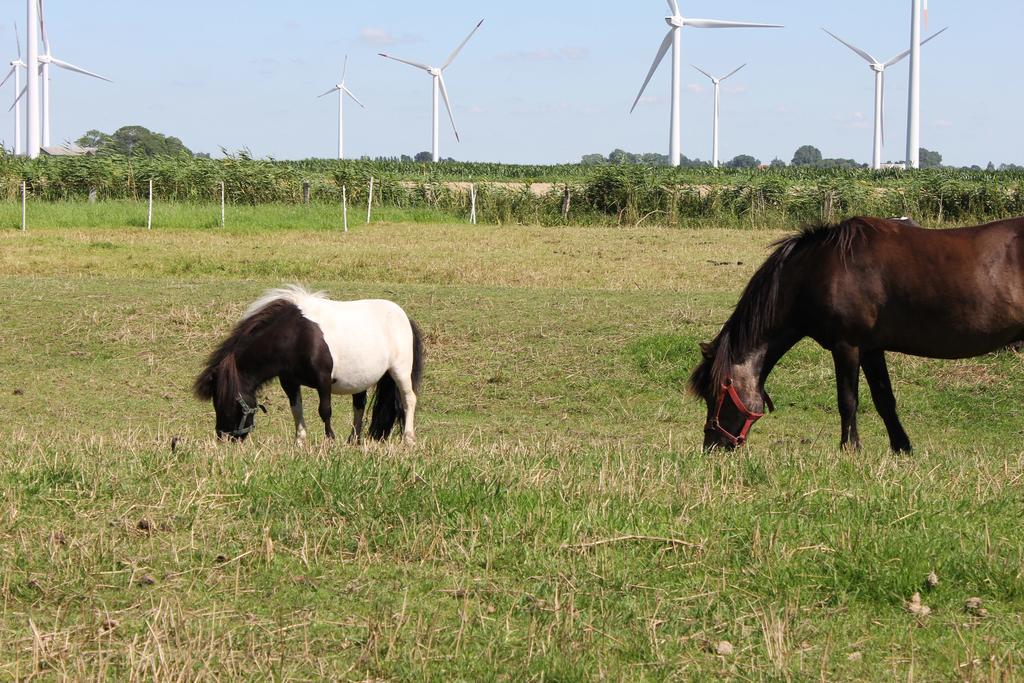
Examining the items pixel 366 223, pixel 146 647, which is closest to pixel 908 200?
pixel 366 223

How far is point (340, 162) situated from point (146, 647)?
52556mm

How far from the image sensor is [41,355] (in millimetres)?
14523

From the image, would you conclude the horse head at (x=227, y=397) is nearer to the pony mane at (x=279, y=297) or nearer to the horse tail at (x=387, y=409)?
the pony mane at (x=279, y=297)

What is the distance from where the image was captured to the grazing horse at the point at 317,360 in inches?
367

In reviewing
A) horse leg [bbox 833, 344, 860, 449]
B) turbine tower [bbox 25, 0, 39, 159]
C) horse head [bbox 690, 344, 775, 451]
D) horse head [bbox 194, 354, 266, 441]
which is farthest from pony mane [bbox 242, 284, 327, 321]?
turbine tower [bbox 25, 0, 39, 159]

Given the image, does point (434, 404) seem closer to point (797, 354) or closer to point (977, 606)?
point (797, 354)

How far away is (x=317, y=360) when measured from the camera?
9.66m

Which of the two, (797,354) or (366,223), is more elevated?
(366,223)

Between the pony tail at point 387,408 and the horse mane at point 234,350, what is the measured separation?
118 cm

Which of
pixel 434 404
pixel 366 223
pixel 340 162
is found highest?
pixel 340 162

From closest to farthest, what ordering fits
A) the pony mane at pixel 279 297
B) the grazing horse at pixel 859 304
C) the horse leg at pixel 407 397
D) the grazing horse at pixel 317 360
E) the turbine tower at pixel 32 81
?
the grazing horse at pixel 859 304 → the grazing horse at pixel 317 360 → the pony mane at pixel 279 297 → the horse leg at pixel 407 397 → the turbine tower at pixel 32 81

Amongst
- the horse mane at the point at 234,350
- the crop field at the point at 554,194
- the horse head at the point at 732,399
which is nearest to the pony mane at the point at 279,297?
the horse mane at the point at 234,350

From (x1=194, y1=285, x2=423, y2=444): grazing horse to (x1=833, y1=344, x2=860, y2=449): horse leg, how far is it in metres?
3.51

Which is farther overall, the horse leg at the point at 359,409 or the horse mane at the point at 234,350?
the horse leg at the point at 359,409
